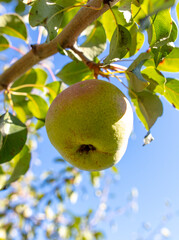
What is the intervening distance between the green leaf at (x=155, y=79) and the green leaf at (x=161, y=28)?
152 mm

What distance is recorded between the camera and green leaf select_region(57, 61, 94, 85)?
1490 millimetres

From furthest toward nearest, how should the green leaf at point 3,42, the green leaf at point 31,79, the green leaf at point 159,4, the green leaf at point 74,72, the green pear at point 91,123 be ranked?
the green leaf at point 31,79 < the green leaf at point 3,42 < the green leaf at point 74,72 < the green pear at point 91,123 < the green leaf at point 159,4

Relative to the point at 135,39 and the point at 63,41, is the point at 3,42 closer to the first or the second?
the point at 63,41

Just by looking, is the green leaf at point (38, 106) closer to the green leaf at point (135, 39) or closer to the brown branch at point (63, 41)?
the brown branch at point (63, 41)

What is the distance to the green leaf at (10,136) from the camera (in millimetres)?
1275

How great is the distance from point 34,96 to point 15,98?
0.16 metres

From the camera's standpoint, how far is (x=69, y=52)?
4.23 feet

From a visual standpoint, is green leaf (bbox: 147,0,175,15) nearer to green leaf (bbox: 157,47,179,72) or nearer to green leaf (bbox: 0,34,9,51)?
green leaf (bbox: 157,47,179,72)

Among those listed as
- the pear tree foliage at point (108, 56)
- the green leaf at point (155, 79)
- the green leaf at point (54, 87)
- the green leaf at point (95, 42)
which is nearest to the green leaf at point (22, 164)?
the pear tree foliage at point (108, 56)

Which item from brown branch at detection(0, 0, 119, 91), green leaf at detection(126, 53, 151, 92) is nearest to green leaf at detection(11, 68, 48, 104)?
brown branch at detection(0, 0, 119, 91)

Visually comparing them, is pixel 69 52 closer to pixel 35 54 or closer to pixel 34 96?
pixel 35 54

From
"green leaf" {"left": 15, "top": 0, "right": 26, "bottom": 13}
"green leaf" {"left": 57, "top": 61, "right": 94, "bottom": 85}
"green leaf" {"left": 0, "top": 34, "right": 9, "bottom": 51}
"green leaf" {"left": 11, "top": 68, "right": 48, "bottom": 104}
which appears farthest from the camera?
"green leaf" {"left": 11, "top": 68, "right": 48, "bottom": 104}

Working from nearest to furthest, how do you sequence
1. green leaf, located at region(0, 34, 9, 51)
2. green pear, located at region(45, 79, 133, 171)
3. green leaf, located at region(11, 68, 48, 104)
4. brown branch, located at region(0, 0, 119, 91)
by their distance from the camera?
1. green pear, located at region(45, 79, 133, 171)
2. brown branch, located at region(0, 0, 119, 91)
3. green leaf, located at region(0, 34, 9, 51)
4. green leaf, located at region(11, 68, 48, 104)

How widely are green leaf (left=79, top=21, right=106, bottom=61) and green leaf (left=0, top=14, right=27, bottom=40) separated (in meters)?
0.41
